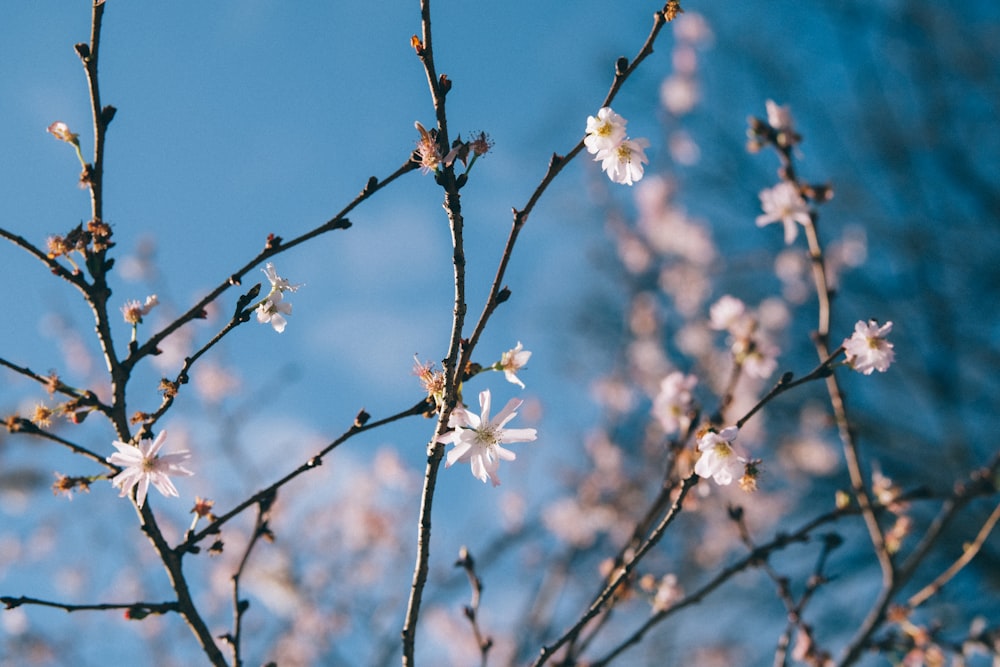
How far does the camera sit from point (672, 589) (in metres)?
2.62

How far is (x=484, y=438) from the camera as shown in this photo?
67.5 inches

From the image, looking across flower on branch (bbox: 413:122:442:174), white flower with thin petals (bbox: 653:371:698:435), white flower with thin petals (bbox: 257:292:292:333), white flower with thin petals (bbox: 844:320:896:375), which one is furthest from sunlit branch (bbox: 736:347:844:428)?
white flower with thin petals (bbox: 257:292:292:333)

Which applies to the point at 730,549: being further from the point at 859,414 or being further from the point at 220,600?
the point at 220,600

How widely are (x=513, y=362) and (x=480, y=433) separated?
225mm

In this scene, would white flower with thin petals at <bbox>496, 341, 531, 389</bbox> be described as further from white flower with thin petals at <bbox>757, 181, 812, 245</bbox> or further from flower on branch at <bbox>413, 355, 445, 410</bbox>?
white flower with thin petals at <bbox>757, 181, 812, 245</bbox>

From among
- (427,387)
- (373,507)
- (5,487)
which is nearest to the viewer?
(427,387)

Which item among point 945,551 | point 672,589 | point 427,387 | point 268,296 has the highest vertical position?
point 945,551

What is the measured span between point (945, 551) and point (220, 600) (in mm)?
8883

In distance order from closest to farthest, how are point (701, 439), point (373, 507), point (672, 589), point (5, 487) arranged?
point (701, 439)
point (672, 589)
point (5, 487)
point (373, 507)

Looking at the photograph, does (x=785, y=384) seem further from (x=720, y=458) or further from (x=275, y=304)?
(x=275, y=304)

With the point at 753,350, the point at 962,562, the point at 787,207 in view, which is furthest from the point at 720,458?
the point at 787,207

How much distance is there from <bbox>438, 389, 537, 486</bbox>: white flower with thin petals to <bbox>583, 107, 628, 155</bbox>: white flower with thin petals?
67 cm

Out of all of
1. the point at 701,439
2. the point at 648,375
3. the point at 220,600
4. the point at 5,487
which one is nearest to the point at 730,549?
the point at 648,375

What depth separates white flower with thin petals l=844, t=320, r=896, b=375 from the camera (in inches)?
79.0
